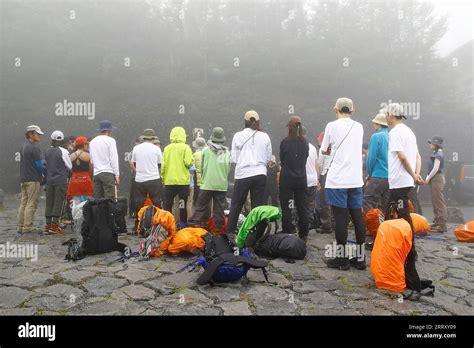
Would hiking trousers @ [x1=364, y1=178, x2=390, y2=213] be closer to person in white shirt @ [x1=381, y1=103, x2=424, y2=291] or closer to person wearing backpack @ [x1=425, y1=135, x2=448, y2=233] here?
person in white shirt @ [x1=381, y1=103, x2=424, y2=291]

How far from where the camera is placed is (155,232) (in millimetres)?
5793

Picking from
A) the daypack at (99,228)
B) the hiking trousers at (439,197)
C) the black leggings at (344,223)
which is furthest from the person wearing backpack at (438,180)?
the daypack at (99,228)

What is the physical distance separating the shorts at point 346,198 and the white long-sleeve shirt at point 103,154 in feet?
14.4

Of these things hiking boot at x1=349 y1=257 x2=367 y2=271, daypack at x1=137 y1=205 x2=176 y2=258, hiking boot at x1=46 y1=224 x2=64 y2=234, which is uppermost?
daypack at x1=137 y1=205 x2=176 y2=258

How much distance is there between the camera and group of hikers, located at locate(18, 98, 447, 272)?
5051 mm

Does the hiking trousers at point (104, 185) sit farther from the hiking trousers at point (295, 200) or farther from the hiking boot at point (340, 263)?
the hiking boot at point (340, 263)

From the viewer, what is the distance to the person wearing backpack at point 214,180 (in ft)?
21.8

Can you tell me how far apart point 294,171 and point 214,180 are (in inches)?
58.5

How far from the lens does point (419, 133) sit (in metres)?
17.6

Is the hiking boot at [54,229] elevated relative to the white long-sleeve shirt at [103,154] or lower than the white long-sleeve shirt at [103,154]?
lower

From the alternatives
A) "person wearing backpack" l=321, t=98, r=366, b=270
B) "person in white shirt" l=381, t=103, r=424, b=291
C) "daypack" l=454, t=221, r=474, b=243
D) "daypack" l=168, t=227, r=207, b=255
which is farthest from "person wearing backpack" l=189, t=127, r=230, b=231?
"daypack" l=454, t=221, r=474, b=243

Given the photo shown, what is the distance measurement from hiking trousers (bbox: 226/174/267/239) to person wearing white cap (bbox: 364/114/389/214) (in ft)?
6.28

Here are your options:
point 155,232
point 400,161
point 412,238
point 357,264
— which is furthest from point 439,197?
point 155,232
